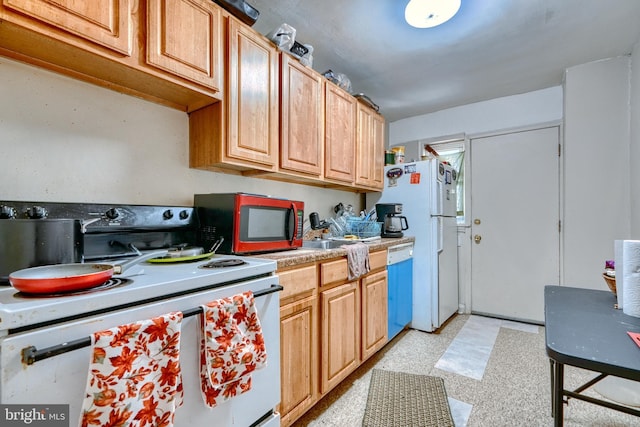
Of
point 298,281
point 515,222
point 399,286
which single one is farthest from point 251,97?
point 515,222

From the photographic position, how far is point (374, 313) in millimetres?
2113

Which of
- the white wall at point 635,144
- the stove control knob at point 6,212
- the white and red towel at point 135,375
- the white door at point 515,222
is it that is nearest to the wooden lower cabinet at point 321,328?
the white and red towel at point 135,375

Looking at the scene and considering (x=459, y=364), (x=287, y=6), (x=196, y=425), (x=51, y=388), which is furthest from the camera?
(x=459, y=364)

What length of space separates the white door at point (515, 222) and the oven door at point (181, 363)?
2.88m

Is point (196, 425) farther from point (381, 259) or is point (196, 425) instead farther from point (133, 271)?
point (381, 259)

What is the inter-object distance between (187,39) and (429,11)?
51.3 inches

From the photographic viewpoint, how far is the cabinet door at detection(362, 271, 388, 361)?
2000 millimetres

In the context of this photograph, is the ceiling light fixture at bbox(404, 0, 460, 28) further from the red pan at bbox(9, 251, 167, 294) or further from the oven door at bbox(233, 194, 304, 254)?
the red pan at bbox(9, 251, 167, 294)

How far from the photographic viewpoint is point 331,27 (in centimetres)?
191

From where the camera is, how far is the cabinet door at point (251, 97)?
150cm

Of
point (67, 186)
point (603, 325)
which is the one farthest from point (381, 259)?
point (67, 186)

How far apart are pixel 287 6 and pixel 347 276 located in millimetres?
1685

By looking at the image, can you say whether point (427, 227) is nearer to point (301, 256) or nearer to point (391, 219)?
point (391, 219)

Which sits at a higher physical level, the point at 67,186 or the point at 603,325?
the point at 67,186
